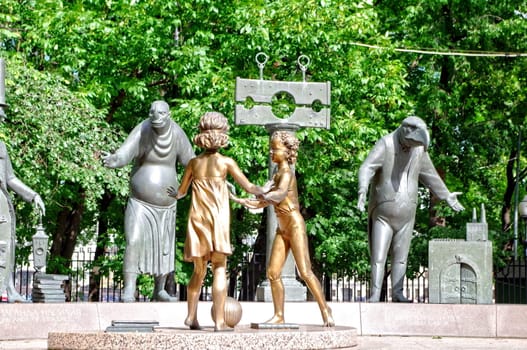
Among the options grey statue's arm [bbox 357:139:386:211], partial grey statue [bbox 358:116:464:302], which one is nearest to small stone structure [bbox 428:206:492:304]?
partial grey statue [bbox 358:116:464:302]

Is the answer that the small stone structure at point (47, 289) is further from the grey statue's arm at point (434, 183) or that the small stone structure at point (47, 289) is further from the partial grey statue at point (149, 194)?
the grey statue's arm at point (434, 183)

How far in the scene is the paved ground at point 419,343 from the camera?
11.0 meters

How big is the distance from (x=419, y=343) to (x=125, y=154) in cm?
441

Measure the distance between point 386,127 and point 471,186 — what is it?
4.77m

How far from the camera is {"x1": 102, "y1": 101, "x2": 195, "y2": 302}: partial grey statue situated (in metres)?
13.9

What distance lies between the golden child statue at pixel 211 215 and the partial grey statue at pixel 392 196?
14.4 ft

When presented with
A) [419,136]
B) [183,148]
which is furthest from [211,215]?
[419,136]

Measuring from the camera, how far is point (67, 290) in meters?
24.1

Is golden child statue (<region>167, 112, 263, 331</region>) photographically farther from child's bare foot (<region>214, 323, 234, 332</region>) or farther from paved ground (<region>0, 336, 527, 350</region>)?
paved ground (<region>0, 336, 527, 350</region>)

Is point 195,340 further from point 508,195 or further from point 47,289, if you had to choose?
point 508,195

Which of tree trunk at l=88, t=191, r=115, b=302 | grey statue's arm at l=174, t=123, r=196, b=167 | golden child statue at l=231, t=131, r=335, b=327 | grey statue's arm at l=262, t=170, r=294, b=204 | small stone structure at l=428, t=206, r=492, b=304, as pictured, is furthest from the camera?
tree trunk at l=88, t=191, r=115, b=302

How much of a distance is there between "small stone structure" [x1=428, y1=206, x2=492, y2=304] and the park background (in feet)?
24.9

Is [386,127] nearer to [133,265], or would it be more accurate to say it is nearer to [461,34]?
[461,34]

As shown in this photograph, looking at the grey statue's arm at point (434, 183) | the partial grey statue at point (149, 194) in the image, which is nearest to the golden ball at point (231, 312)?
the partial grey statue at point (149, 194)
